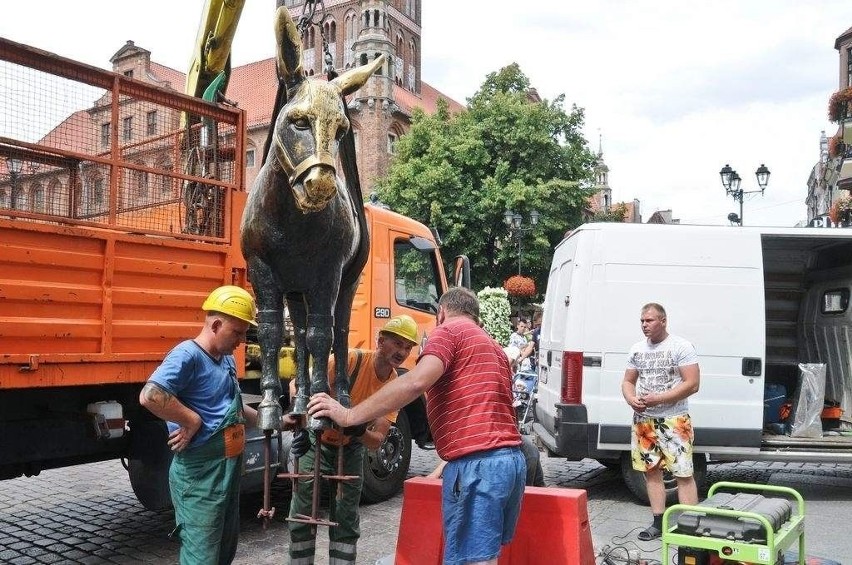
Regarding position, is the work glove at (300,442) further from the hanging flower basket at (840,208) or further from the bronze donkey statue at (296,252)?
the hanging flower basket at (840,208)

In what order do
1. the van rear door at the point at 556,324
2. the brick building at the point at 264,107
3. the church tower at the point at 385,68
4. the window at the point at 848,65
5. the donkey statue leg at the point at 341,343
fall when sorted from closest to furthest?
the donkey statue leg at the point at 341,343 → the brick building at the point at 264,107 → the van rear door at the point at 556,324 → the window at the point at 848,65 → the church tower at the point at 385,68

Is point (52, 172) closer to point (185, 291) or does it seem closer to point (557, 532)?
point (185, 291)

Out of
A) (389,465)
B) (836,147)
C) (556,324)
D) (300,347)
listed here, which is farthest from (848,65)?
(300,347)

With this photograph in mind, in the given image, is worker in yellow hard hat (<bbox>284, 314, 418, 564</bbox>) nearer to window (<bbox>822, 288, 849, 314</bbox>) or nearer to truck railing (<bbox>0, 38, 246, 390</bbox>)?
truck railing (<bbox>0, 38, 246, 390</bbox>)

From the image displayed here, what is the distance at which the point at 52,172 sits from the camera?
14.1ft

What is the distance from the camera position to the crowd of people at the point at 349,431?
3.27 meters

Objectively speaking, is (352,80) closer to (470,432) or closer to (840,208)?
(470,432)

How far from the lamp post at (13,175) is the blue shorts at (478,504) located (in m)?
2.83

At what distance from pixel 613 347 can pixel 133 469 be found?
4.27 metres

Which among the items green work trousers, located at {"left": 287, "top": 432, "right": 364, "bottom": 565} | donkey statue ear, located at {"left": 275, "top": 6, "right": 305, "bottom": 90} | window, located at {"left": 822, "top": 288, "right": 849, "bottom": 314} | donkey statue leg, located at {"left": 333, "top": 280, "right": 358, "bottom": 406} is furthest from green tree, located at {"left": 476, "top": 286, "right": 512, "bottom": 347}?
donkey statue ear, located at {"left": 275, "top": 6, "right": 305, "bottom": 90}

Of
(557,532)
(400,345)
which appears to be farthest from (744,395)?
(400,345)

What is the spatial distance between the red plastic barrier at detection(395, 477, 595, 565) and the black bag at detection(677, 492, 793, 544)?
544 mm

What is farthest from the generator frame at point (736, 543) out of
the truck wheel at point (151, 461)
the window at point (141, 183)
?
the window at point (141, 183)

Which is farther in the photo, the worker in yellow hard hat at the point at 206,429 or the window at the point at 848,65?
the window at the point at 848,65
